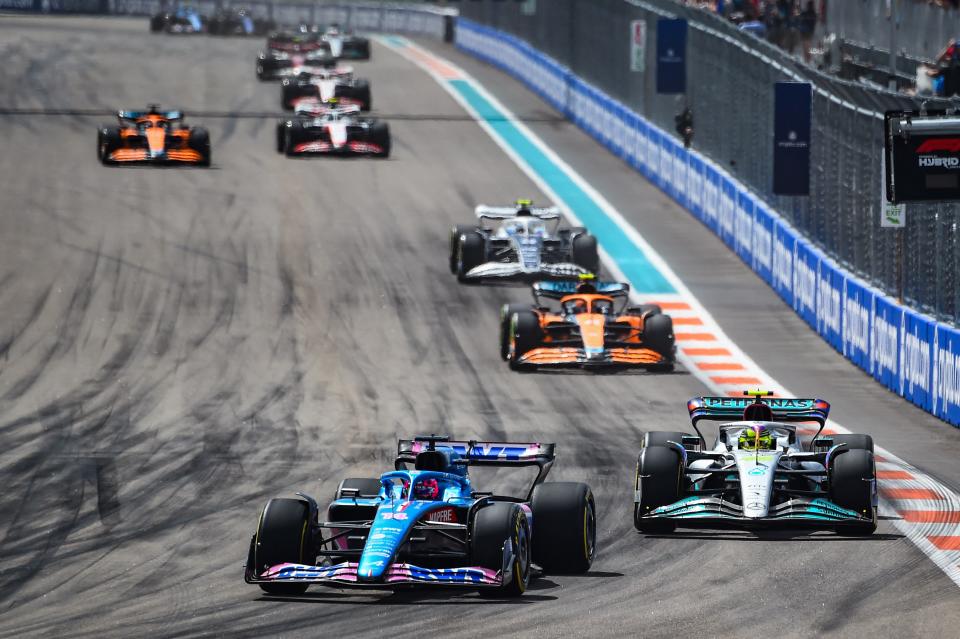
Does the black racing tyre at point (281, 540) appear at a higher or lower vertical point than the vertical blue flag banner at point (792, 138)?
lower

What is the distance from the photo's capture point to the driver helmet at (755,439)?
17812mm

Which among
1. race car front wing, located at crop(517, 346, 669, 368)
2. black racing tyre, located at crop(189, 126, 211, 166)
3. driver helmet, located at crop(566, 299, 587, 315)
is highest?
black racing tyre, located at crop(189, 126, 211, 166)

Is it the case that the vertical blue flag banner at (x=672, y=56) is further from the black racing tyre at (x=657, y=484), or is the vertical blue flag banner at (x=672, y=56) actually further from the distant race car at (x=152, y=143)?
the black racing tyre at (x=657, y=484)

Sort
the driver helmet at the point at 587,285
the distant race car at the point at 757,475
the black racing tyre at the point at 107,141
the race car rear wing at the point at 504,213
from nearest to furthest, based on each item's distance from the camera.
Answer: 1. the distant race car at the point at 757,475
2. the driver helmet at the point at 587,285
3. the race car rear wing at the point at 504,213
4. the black racing tyre at the point at 107,141

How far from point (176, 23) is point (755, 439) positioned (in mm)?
57396

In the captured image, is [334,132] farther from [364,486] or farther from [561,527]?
[561,527]

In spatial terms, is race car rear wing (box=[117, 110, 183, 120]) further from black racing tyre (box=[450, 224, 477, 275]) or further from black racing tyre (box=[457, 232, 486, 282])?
black racing tyre (box=[457, 232, 486, 282])

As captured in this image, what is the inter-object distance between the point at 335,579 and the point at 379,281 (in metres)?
19.4

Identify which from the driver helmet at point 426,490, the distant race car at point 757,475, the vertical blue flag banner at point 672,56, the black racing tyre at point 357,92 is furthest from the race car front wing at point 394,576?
the black racing tyre at point 357,92

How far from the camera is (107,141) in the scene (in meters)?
42.9

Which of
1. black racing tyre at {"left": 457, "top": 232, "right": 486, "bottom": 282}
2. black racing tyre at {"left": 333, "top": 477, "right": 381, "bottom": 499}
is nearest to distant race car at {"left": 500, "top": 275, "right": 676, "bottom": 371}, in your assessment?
black racing tyre at {"left": 457, "top": 232, "right": 486, "bottom": 282}

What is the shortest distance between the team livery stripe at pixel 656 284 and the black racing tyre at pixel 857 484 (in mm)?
494

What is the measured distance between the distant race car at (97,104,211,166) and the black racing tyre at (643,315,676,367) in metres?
17.8

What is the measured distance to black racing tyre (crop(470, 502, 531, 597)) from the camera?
48.5 feet
